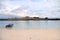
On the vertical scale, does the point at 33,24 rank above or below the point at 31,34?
above

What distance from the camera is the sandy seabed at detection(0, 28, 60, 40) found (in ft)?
4.85

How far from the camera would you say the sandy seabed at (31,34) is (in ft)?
4.85

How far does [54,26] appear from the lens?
4.79 ft

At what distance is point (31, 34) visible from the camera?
1487 millimetres

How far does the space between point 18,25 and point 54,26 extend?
59 centimetres

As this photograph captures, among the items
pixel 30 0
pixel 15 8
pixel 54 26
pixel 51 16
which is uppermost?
pixel 30 0

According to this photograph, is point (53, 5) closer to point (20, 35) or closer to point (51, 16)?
point (51, 16)

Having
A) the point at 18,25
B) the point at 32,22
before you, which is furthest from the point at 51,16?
the point at 18,25

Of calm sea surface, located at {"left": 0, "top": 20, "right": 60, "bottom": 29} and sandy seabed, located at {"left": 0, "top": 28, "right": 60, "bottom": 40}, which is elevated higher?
calm sea surface, located at {"left": 0, "top": 20, "right": 60, "bottom": 29}

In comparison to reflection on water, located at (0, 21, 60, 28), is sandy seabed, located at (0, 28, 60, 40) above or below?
below

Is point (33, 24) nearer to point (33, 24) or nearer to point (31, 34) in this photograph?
point (33, 24)

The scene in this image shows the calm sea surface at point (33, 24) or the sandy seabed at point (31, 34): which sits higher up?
the calm sea surface at point (33, 24)

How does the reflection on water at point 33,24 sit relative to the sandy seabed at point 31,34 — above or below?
above

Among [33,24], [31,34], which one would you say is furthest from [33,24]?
[31,34]
